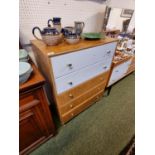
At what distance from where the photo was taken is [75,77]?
97 cm

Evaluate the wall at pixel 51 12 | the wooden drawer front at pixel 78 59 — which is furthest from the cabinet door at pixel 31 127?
the wall at pixel 51 12

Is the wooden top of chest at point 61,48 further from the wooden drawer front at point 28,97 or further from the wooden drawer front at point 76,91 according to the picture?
the wooden drawer front at point 76,91

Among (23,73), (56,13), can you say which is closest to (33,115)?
(23,73)

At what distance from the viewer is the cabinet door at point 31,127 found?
29.4 inches

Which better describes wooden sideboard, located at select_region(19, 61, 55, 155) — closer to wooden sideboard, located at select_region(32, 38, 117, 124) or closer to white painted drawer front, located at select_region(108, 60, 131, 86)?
wooden sideboard, located at select_region(32, 38, 117, 124)

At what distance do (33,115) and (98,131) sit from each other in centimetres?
88

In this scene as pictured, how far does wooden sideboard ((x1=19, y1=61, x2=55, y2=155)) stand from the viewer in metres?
0.65

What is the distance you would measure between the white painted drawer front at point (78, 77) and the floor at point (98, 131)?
638 millimetres

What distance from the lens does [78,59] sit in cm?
87

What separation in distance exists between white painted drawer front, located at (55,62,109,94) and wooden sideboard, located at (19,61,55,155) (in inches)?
7.0

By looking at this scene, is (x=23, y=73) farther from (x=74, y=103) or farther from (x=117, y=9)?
(x=117, y=9)
